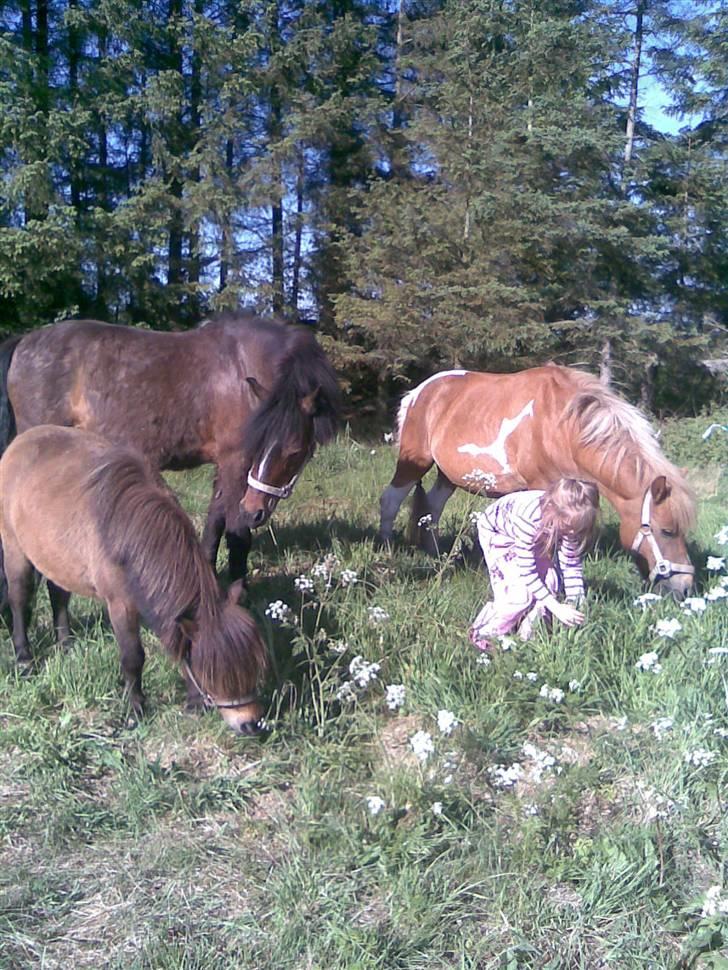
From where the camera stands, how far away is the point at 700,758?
2953 mm

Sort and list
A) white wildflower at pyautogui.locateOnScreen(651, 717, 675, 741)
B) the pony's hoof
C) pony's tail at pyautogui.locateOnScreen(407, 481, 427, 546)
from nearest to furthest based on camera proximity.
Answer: white wildflower at pyautogui.locateOnScreen(651, 717, 675, 741), the pony's hoof, pony's tail at pyautogui.locateOnScreen(407, 481, 427, 546)

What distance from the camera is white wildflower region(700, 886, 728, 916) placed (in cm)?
240

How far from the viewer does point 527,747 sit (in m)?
3.03

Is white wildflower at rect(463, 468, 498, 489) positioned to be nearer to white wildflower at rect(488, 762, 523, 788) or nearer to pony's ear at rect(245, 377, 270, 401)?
pony's ear at rect(245, 377, 270, 401)

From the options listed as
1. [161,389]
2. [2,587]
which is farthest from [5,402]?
[2,587]

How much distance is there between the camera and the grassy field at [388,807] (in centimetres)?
249

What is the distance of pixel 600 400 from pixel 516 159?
9463 millimetres

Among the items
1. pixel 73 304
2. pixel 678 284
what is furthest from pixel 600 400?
pixel 678 284

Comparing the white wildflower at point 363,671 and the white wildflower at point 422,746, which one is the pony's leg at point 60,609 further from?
the white wildflower at point 422,746

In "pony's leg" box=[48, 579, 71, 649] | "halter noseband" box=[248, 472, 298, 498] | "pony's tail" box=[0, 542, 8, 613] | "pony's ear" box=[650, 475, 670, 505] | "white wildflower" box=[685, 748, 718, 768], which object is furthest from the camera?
"halter noseband" box=[248, 472, 298, 498]

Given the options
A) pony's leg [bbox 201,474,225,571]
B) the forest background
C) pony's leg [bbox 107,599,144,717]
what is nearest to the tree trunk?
the forest background

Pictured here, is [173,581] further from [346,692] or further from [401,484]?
Answer: [401,484]

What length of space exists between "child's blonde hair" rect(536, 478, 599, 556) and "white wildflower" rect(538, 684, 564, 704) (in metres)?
0.83

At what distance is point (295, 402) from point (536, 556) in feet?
6.19
